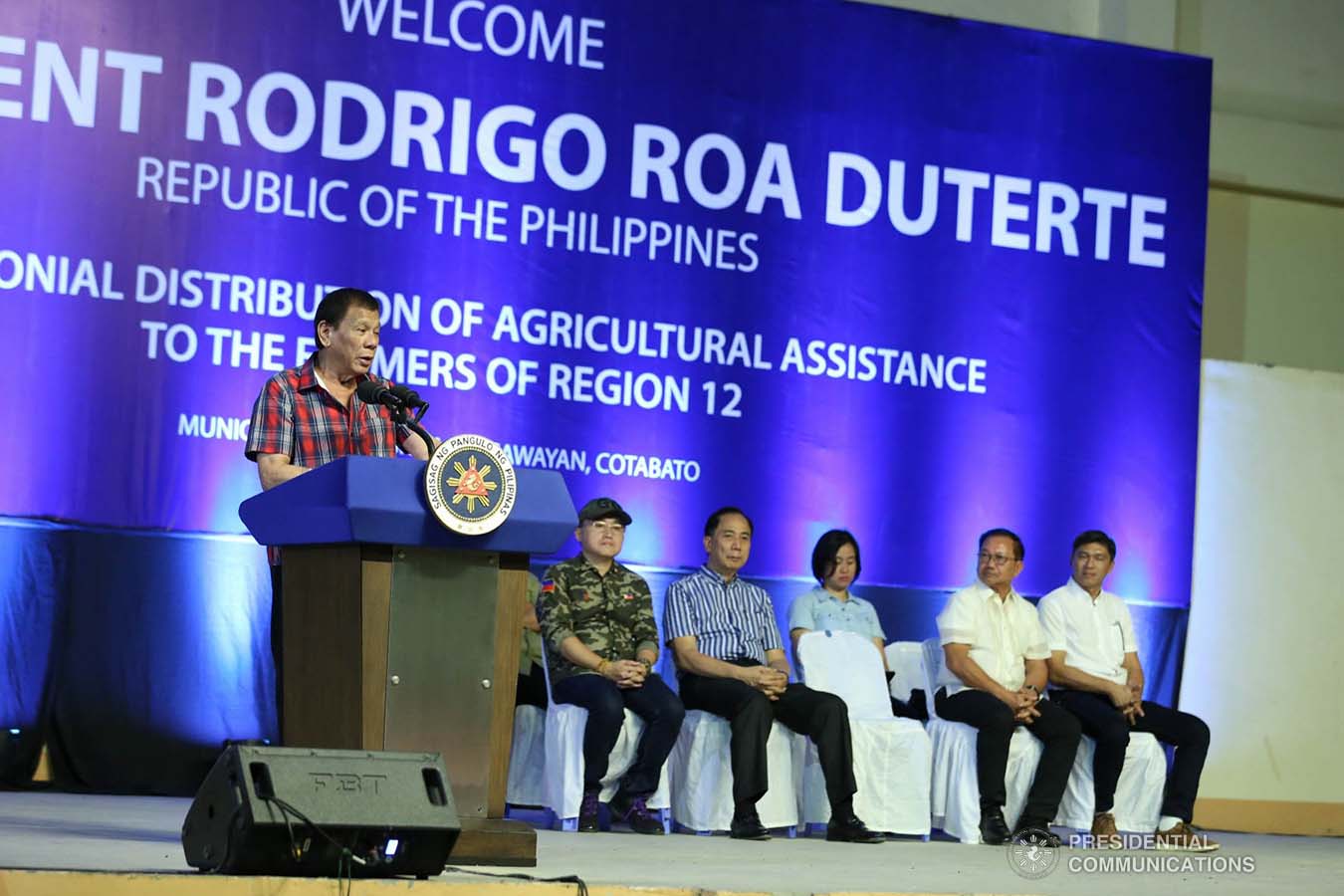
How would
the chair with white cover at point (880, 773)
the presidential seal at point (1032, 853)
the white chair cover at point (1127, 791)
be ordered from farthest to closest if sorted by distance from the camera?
the white chair cover at point (1127, 791) → the chair with white cover at point (880, 773) → the presidential seal at point (1032, 853)

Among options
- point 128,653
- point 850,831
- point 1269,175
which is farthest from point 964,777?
point 1269,175

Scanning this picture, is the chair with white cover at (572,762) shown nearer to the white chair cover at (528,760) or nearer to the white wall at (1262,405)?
the white chair cover at (528,760)

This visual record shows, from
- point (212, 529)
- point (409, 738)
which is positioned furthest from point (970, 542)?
point (409, 738)

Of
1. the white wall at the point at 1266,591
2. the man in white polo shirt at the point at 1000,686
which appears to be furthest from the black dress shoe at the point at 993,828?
the white wall at the point at 1266,591

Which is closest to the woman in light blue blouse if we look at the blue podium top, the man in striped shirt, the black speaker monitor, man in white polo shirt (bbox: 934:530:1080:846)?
the man in striped shirt

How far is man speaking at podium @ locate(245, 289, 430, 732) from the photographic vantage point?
3.29 metres

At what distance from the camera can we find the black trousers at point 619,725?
4973mm

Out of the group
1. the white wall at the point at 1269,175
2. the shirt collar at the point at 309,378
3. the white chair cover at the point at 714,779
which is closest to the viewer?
the shirt collar at the point at 309,378

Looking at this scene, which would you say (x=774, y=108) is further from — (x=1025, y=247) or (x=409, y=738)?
(x=409, y=738)

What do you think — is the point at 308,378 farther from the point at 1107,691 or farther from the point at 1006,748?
the point at 1107,691

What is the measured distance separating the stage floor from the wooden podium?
0.91 ft

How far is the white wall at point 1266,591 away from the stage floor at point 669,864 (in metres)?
1.28

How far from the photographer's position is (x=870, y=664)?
18.0ft

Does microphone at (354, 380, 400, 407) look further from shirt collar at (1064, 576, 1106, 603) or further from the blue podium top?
shirt collar at (1064, 576, 1106, 603)
